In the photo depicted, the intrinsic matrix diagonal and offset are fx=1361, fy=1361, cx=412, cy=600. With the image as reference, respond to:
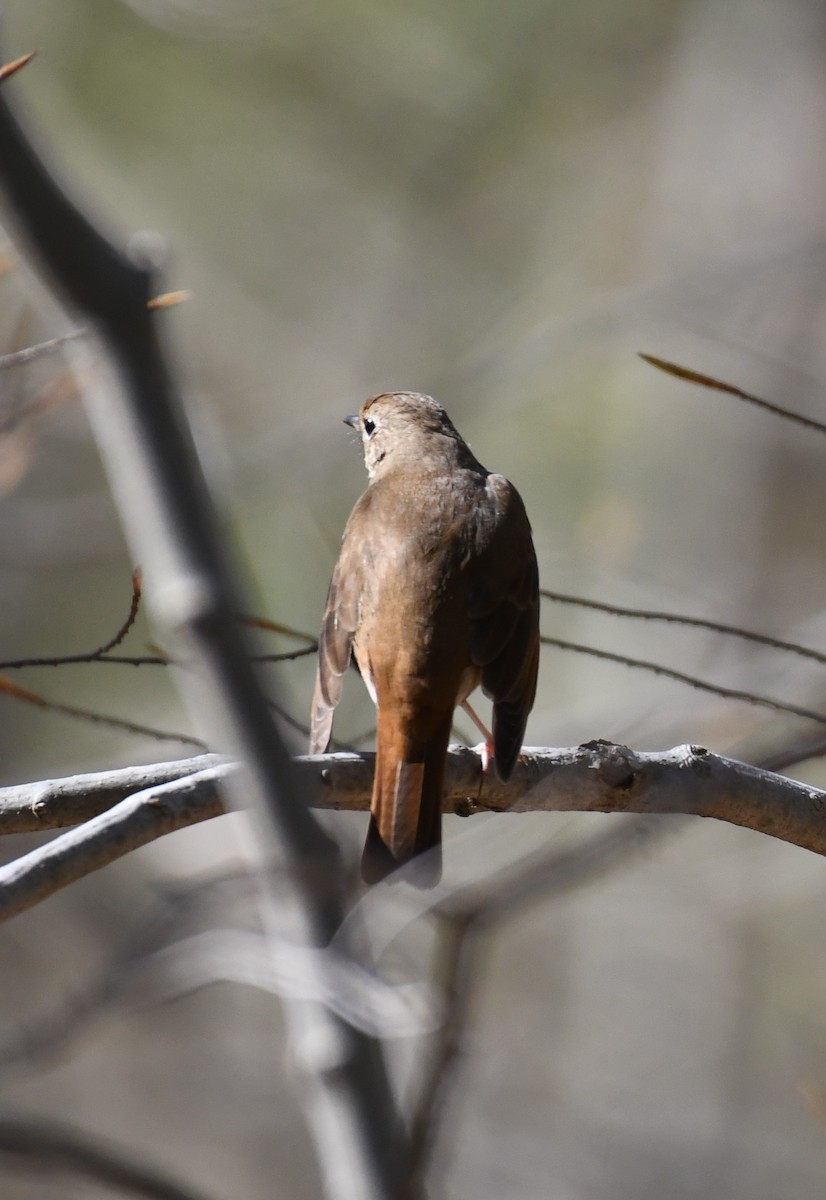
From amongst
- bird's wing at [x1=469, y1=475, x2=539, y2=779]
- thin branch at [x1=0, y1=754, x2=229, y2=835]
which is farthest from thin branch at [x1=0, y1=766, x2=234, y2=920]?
bird's wing at [x1=469, y1=475, x2=539, y2=779]

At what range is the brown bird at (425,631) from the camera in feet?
9.26

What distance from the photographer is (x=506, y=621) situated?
340 centimetres

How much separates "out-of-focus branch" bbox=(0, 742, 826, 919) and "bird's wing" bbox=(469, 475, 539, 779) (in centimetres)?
28

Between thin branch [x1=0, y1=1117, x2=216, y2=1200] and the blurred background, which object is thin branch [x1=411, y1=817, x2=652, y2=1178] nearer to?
thin branch [x1=0, y1=1117, x2=216, y2=1200]

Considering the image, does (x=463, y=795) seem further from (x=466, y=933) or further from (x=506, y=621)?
(x=466, y=933)

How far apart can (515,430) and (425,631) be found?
24.7ft

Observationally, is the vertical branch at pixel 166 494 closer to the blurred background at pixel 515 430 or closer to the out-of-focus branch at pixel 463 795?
the out-of-focus branch at pixel 463 795

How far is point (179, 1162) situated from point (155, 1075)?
70 centimetres

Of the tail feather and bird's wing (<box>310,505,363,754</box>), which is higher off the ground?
bird's wing (<box>310,505,363,754</box>)

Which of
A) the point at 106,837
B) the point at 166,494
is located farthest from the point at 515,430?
the point at 166,494

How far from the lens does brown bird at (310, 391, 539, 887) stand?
111 inches

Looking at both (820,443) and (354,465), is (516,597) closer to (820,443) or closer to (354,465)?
(354,465)

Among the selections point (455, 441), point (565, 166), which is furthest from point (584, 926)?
point (565, 166)

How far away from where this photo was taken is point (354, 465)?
8625mm
